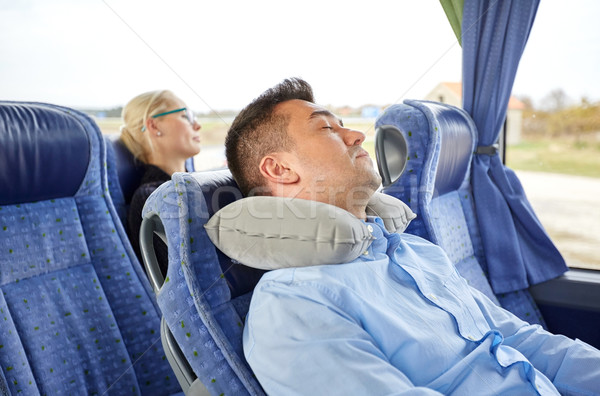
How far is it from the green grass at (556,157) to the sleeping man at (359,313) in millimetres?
1407

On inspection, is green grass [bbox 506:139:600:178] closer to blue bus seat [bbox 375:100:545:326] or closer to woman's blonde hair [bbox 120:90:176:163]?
blue bus seat [bbox 375:100:545:326]

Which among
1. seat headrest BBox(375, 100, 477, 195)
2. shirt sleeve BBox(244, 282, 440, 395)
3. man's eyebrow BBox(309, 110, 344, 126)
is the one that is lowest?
shirt sleeve BBox(244, 282, 440, 395)

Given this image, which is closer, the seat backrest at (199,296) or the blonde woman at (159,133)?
the seat backrest at (199,296)

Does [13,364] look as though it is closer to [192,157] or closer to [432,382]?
[432,382]

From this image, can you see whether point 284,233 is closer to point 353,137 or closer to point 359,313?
point 359,313

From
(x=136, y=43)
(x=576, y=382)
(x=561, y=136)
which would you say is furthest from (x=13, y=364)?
(x=561, y=136)

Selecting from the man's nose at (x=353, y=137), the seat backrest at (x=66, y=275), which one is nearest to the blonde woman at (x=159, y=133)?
the seat backrest at (x=66, y=275)

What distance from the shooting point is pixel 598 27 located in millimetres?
2371

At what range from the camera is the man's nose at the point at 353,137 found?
1.43 meters

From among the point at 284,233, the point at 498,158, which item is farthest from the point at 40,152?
the point at 498,158

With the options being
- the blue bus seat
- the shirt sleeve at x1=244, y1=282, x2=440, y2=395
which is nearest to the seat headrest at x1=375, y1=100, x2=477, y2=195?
the blue bus seat

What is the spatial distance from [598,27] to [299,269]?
7.12 feet

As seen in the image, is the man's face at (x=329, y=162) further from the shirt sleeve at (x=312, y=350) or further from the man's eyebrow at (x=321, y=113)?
the shirt sleeve at (x=312, y=350)

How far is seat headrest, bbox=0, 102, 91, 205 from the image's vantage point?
1.50 m
